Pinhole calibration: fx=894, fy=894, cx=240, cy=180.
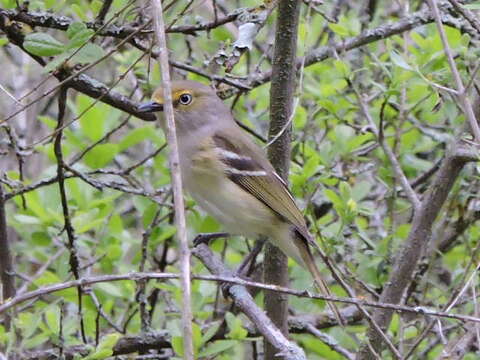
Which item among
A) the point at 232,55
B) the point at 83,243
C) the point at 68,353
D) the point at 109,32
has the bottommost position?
the point at 68,353

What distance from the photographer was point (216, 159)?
4.11 metres

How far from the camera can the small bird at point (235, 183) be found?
4.02 meters

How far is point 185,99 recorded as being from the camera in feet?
14.1

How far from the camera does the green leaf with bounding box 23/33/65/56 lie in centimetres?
309

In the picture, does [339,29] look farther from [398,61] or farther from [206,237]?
[206,237]

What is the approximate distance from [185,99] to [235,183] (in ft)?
1.63

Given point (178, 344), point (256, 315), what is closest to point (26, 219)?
point (178, 344)

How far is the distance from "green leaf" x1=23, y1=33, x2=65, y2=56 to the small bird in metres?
0.88

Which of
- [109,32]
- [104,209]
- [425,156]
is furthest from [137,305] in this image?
[425,156]

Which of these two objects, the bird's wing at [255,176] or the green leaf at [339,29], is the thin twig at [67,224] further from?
the green leaf at [339,29]

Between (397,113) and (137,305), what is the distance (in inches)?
64.8

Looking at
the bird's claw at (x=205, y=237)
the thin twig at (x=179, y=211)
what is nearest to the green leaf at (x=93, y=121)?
the bird's claw at (x=205, y=237)

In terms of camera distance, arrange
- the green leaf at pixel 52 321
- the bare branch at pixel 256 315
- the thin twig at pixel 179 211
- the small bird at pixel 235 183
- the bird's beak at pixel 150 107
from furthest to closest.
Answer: the small bird at pixel 235 183
the bird's beak at pixel 150 107
the green leaf at pixel 52 321
the bare branch at pixel 256 315
the thin twig at pixel 179 211

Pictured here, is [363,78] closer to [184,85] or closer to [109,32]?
[184,85]
